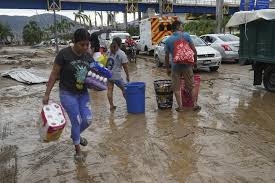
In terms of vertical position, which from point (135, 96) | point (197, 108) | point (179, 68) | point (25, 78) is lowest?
point (25, 78)

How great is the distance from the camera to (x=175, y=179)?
5.25 metres

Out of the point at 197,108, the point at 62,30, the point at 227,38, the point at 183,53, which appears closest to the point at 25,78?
the point at 197,108

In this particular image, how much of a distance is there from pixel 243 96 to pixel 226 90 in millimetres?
1057

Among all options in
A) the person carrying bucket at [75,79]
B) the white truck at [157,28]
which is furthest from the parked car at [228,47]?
the person carrying bucket at [75,79]

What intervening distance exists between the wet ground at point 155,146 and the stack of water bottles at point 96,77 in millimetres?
1047

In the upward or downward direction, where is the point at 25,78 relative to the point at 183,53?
downward

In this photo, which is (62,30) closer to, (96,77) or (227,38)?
(227,38)

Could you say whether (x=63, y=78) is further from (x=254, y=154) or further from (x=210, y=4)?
(x=210, y=4)

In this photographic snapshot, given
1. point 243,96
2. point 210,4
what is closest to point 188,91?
point 243,96

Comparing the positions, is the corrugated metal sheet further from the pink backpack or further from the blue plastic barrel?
the pink backpack

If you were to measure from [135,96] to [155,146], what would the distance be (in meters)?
2.51

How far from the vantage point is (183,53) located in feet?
28.7

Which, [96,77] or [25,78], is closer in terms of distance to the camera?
[96,77]

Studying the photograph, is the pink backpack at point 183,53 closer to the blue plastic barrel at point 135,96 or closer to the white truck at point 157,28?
the blue plastic barrel at point 135,96
